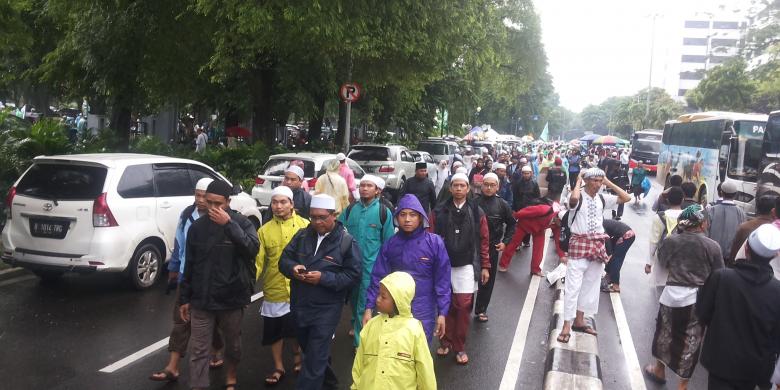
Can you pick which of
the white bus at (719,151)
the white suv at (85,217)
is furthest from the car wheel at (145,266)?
the white bus at (719,151)

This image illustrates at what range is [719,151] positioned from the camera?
1870cm

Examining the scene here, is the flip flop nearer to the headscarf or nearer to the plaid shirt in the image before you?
the plaid shirt

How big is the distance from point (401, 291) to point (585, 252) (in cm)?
352

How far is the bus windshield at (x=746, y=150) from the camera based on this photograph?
16.8 metres

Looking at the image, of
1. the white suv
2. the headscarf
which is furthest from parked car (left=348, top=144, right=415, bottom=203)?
the headscarf

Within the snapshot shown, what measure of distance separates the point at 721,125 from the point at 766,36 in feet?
58.2

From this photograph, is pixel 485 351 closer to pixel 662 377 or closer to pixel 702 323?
pixel 662 377

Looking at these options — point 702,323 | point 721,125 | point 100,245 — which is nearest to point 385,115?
point 721,125

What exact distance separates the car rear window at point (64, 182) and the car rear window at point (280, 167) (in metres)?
5.45

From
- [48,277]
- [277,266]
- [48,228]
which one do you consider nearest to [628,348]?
[277,266]

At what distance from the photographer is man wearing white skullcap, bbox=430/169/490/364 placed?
584 cm

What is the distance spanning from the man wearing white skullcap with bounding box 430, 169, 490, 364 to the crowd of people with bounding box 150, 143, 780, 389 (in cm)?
1

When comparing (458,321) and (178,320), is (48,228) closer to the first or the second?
(178,320)

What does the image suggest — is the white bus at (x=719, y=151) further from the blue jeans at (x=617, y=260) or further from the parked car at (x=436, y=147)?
the parked car at (x=436, y=147)
